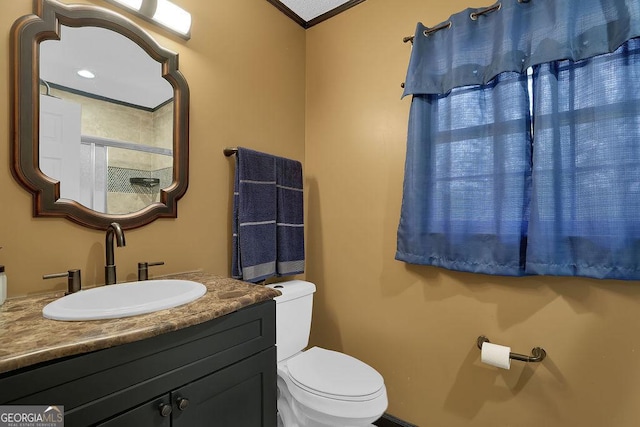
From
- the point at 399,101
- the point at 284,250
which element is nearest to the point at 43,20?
the point at 284,250

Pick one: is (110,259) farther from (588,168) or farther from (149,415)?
(588,168)

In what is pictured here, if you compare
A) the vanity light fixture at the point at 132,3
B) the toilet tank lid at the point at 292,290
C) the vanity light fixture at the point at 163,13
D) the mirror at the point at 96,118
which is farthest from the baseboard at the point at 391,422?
the vanity light fixture at the point at 132,3

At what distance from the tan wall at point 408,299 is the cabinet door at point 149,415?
4.02 feet

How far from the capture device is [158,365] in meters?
0.75

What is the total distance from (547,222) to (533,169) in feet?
0.74

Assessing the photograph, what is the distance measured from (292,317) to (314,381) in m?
0.32

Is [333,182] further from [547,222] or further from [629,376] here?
[629,376]

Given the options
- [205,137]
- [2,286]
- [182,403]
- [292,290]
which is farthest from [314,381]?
[205,137]

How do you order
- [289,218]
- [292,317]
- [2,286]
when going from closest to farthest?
[2,286] → [292,317] → [289,218]

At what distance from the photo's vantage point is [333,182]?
1929mm

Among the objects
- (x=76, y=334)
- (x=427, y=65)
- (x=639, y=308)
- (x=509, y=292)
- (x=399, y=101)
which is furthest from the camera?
(x=399, y=101)

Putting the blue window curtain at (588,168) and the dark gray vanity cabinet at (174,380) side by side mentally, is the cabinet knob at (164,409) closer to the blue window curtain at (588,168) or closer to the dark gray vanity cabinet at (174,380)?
the dark gray vanity cabinet at (174,380)

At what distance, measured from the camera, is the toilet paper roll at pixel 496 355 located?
125cm

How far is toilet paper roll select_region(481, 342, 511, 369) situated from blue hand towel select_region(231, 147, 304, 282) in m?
1.02
